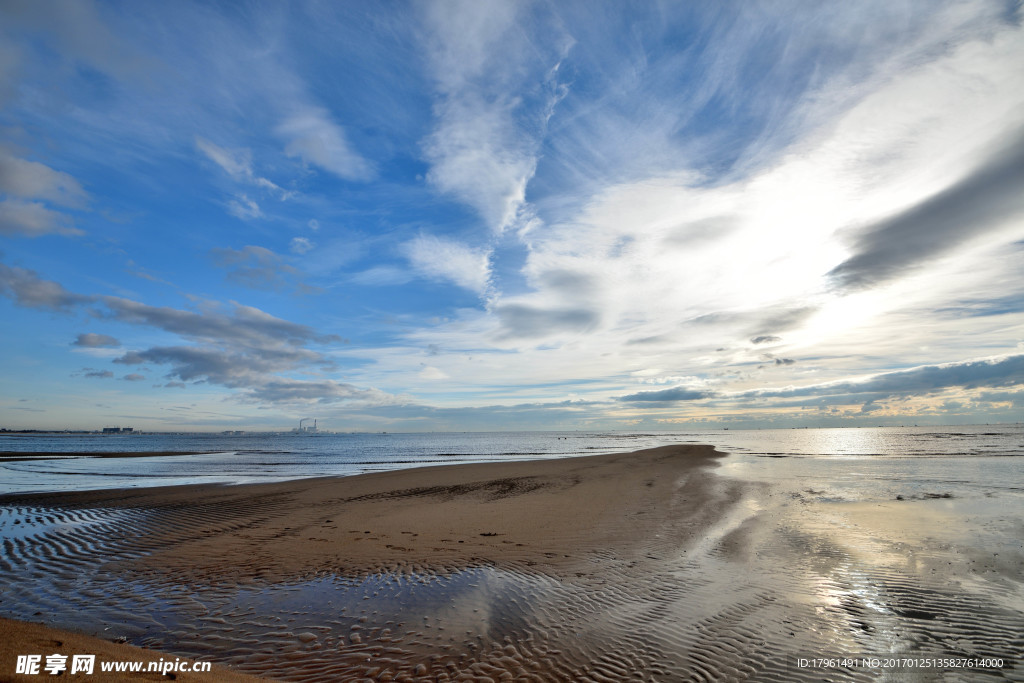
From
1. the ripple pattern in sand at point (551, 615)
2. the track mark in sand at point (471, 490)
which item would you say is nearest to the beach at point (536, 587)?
the ripple pattern in sand at point (551, 615)

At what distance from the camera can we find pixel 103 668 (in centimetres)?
413

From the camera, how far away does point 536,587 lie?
867 cm

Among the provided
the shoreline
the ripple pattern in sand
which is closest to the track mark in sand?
the shoreline

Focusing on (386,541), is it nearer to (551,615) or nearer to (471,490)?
(551,615)

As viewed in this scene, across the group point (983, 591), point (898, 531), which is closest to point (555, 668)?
point (983, 591)

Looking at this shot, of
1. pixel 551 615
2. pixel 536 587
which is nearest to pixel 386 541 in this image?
pixel 536 587

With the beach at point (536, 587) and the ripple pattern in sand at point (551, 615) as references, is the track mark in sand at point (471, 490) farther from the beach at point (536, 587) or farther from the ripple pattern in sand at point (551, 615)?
the ripple pattern in sand at point (551, 615)

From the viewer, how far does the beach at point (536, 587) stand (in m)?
5.98

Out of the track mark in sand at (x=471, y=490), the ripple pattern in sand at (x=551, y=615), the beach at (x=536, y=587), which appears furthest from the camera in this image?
the track mark in sand at (x=471, y=490)

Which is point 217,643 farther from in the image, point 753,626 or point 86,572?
point 753,626

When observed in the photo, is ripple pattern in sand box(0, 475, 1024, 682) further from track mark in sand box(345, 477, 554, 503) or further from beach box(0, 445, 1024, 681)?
track mark in sand box(345, 477, 554, 503)

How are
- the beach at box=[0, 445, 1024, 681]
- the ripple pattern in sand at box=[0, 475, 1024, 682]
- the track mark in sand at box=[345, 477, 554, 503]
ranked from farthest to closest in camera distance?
the track mark in sand at box=[345, 477, 554, 503] → the beach at box=[0, 445, 1024, 681] → the ripple pattern in sand at box=[0, 475, 1024, 682]

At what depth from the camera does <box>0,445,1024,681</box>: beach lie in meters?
5.98

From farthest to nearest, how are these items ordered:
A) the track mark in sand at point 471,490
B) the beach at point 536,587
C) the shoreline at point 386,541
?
the track mark in sand at point 471,490 < the shoreline at point 386,541 < the beach at point 536,587
